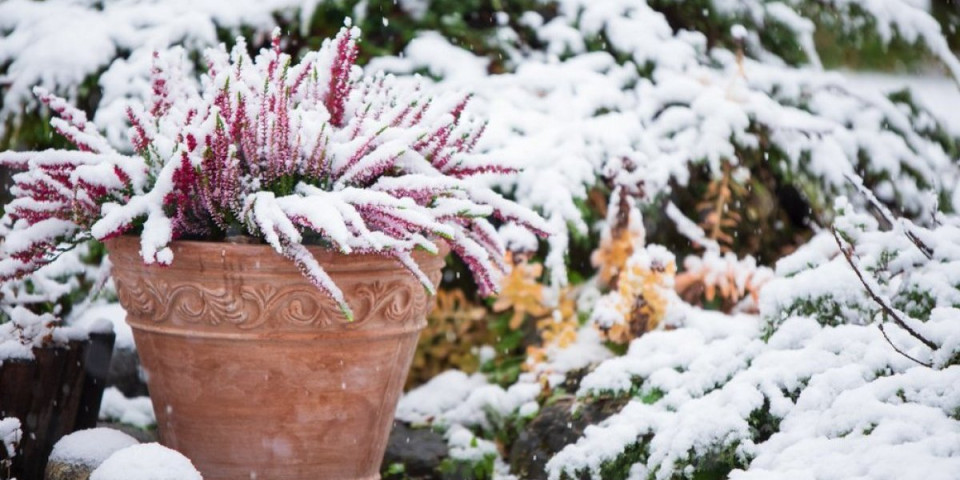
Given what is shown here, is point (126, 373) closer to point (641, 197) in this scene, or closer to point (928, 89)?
point (641, 197)

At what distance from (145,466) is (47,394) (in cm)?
72

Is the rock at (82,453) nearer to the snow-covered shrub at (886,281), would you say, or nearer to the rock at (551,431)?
the rock at (551,431)

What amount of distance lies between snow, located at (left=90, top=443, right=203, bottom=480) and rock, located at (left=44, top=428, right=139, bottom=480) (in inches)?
7.8

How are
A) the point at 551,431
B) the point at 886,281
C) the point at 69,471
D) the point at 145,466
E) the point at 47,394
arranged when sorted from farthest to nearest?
the point at 551,431 → the point at 47,394 → the point at 886,281 → the point at 69,471 → the point at 145,466

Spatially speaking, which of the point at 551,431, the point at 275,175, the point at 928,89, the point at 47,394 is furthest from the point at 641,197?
the point at 928,89

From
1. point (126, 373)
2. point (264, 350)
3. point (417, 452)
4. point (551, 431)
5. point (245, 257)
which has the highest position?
point (245, 257)

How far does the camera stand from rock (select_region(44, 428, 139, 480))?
1.82m

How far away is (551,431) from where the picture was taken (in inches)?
95.5

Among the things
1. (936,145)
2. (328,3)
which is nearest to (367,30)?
(328,3)

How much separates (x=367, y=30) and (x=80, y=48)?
101cm

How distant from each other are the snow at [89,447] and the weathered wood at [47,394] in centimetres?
34

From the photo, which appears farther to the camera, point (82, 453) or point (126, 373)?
point (126, 373)

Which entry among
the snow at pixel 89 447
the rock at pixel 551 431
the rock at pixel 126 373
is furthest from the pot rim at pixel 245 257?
the rock at pixel 126 373

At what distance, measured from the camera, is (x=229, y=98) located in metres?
1.88
